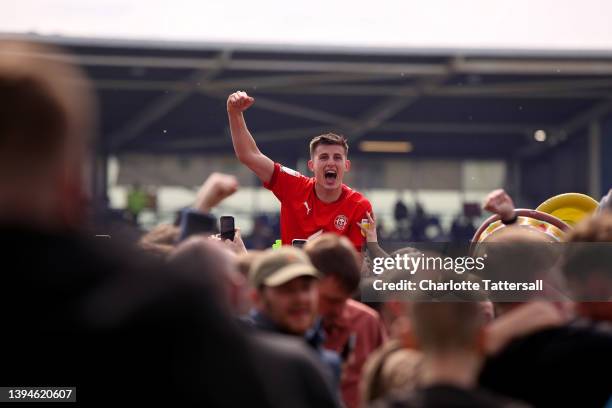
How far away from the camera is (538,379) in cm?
296

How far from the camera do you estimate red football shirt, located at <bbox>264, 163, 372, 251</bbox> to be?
687cm

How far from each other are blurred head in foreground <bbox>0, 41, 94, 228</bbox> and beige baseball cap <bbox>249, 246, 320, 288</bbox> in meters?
1.42

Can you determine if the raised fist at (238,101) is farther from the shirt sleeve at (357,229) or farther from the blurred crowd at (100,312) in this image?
the blurred crowd at (100,312)

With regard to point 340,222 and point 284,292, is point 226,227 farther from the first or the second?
point 284,292

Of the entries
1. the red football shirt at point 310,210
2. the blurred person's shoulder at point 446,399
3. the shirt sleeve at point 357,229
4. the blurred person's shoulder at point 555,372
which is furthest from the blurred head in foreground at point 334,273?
the shirt sleeve at point 357,229

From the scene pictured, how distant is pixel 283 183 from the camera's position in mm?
7156

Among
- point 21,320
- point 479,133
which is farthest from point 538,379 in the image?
point 479,133

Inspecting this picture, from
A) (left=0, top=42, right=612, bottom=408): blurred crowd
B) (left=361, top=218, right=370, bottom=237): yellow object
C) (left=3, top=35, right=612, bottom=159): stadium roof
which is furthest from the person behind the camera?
(left=3, top=35, right=612, bottom=159): stadium roof

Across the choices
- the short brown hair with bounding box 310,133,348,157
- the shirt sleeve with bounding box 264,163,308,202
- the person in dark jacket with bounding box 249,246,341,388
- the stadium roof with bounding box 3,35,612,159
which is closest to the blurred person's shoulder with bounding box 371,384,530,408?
the person in dark jacket with bounding box 249,246,341,388

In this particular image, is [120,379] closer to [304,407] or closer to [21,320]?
[21,320]

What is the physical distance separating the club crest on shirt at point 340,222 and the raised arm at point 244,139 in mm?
564

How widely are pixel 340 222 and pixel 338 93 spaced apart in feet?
71.6

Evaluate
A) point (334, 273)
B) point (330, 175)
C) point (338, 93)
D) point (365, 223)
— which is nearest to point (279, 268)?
point (334, 273)

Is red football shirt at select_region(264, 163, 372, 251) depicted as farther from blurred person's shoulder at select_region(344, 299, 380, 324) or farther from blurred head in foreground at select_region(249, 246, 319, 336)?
blurred head in foreground at select_region(249, 246, 319, 336)
